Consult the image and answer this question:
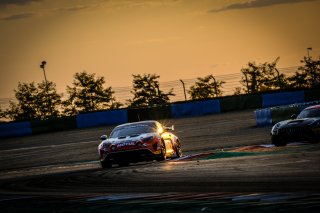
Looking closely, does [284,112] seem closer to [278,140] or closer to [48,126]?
[278,140]

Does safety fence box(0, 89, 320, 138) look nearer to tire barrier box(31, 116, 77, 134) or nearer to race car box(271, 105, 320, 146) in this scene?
tire barrier box(31, 116, 77, 134)

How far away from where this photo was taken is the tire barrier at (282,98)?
40.2 meters

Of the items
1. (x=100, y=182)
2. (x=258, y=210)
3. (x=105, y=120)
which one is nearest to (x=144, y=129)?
(x=100, y=182)

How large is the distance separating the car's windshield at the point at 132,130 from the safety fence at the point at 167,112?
20.1 metres

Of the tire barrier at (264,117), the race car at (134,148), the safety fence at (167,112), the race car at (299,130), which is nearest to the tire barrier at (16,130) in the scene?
the safety fence at (167,112)

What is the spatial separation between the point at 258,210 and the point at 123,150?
11281mm

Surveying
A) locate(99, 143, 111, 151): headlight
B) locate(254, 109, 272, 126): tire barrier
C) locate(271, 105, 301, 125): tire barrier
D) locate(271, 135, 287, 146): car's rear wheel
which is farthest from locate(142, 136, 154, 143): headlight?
locate(254, 109, 272, 126): tire barrier

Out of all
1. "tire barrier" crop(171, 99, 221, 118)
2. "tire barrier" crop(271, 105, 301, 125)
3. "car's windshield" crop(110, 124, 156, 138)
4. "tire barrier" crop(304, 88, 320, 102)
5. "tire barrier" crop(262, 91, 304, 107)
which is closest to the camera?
"car's windshield" crop(110, 124, 156, 138)

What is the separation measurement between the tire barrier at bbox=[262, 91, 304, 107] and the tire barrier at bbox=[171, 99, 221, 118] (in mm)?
2810

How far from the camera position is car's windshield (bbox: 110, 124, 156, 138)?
18188mm

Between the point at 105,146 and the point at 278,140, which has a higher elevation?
the point at 105,146

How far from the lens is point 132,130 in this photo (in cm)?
1834

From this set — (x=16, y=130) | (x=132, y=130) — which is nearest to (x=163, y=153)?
(x=132, y=130)

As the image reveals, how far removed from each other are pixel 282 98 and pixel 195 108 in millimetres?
4983
